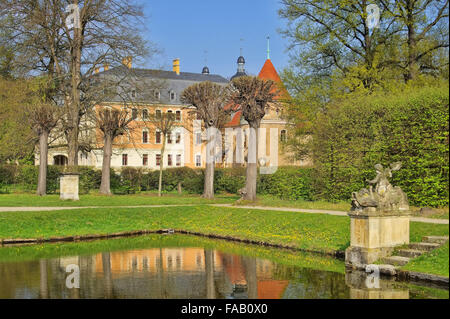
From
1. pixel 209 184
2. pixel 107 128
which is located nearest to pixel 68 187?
pixel 107 128

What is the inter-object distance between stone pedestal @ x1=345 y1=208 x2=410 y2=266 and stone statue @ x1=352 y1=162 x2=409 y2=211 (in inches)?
4.4

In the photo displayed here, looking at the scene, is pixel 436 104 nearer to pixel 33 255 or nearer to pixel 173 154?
pixel 33 255

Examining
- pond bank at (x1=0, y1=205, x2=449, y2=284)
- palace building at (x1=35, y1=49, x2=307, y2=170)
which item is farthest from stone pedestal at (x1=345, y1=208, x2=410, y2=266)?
palace building at (x1=35, y1=49, x2=307, y2=170)

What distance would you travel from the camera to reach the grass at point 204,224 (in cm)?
1377

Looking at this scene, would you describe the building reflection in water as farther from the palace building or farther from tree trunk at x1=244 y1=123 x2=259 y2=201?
the palace building

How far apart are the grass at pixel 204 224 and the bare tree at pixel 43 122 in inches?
317

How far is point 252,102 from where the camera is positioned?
2075 centimetres

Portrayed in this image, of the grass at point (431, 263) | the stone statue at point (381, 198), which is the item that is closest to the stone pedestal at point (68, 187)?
the stone statue at point (381, 198)

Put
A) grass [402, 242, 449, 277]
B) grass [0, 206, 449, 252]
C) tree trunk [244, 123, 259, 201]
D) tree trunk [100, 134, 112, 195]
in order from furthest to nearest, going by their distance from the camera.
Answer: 1. tree trunk [100, 134, 112, 195]
2. tree trunk [244, 123, 259, 201]
3. grass [0, 206, 449, 252]
4. grass [402, 242, 449, 277]

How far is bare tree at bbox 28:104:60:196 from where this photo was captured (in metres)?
23.9

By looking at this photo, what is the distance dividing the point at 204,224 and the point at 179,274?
6.75m

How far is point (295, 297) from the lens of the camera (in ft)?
28.8
